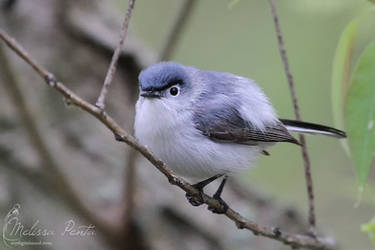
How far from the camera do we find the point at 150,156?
1460mm

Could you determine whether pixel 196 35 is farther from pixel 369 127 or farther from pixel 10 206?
pixel 369 127

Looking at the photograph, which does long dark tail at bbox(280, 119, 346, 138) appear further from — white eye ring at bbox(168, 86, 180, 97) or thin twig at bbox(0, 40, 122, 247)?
thin twig at bbox(0, 40, 122, 247)

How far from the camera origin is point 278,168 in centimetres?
411

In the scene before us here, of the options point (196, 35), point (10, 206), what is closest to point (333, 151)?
point (196, 35)

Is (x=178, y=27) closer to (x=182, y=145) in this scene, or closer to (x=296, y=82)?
(x=182, y=145)

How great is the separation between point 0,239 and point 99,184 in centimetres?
66

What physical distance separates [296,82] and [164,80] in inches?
83.5

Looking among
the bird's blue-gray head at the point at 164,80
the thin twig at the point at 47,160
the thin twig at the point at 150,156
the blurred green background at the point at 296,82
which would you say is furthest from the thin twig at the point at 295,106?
the blurred green background at the point at 296,82

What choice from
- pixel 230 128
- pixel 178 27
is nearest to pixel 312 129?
pixel 230 128

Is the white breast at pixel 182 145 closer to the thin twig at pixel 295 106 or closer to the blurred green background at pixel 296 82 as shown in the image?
the thin twig at pixel 295 106

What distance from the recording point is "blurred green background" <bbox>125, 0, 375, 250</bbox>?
12.7ft

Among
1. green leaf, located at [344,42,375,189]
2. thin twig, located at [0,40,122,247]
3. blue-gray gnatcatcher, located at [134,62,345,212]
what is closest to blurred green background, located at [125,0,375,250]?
blue-gray gnatcatcher, located at [134,62,345,212]

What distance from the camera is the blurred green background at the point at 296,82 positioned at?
152 inches

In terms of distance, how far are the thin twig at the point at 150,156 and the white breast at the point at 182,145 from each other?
6.6 inches
